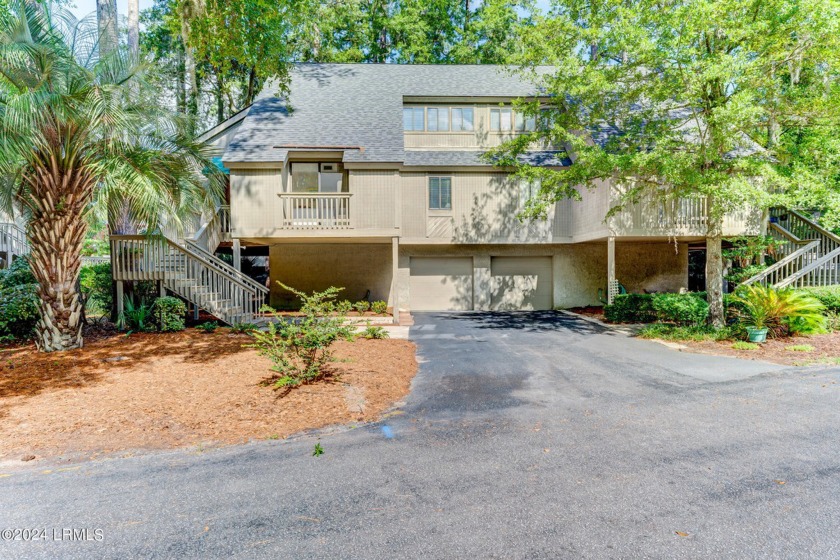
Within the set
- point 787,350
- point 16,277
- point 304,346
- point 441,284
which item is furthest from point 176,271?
point 787,350

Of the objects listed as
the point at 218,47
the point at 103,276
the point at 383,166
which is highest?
the point at 218,47

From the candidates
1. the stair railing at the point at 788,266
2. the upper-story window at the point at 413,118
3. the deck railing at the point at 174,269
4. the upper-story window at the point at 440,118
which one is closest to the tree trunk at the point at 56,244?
the deck railing at the point at 174,269

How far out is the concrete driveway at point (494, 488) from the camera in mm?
2869

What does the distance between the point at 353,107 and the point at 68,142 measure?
393 inches

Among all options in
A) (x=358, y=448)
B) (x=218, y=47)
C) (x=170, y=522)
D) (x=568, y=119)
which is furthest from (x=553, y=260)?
(x=170, y=522)

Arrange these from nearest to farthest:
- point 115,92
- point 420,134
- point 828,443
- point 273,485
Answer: point 273,485
point 828,443
point 115,92
point 420,134

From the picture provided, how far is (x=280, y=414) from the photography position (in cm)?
540

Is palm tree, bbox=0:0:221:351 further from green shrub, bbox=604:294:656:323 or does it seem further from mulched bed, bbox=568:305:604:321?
mulched bed, bbox=568:305:604:321

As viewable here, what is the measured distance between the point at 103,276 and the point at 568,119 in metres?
14.4

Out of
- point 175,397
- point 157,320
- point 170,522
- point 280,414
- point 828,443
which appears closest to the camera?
point 170,522

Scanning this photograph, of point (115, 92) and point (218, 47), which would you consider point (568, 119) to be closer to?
point (218, 47)

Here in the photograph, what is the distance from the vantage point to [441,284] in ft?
57.1

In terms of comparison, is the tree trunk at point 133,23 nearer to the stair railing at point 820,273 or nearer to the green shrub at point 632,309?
the green shrub at point 632,309

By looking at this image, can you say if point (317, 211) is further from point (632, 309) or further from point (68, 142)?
point (632, 309)
